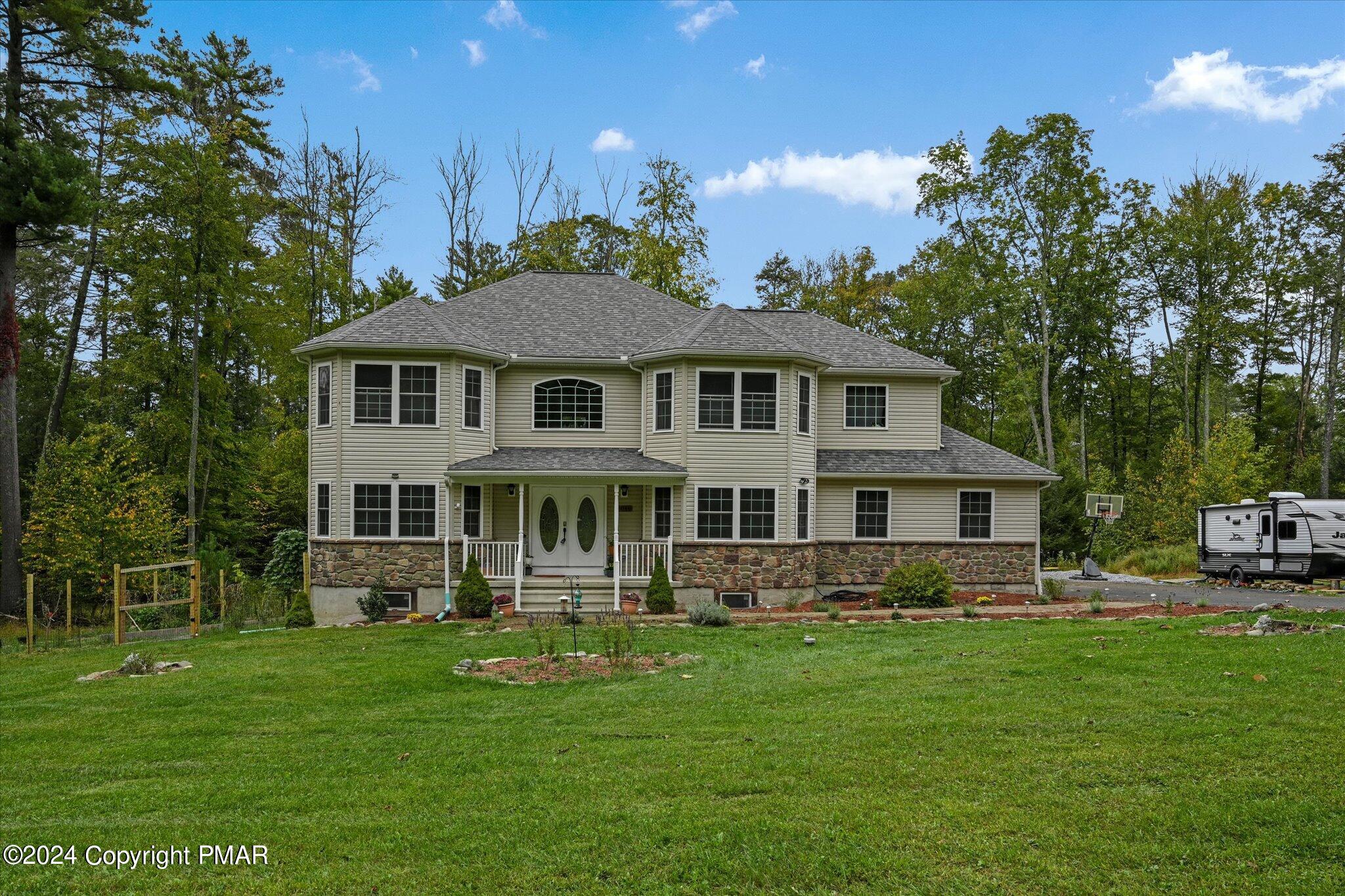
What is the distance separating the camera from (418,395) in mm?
18469

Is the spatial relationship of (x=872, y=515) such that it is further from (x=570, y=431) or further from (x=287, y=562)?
(x=287, y=562)

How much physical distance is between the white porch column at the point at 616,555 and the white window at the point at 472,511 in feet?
9.94

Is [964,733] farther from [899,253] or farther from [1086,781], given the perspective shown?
[899,253]

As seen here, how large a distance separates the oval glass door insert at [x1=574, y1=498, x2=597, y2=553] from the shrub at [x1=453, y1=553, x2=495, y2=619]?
3003mm

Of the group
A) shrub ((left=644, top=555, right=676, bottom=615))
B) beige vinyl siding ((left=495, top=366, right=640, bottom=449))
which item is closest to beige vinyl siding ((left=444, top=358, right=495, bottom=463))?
beige vinyl siding ((left=495, top=366, right=640, bottom=449))

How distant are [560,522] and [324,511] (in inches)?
199

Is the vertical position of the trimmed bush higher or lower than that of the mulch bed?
lower

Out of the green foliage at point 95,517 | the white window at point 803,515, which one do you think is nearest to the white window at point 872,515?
the white window at point 803,515

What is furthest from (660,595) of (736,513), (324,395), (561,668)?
(324,395)

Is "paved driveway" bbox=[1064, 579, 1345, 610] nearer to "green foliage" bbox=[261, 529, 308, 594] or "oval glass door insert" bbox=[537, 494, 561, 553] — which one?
"oval glass door insert" bbox=[537, 494, 561, 553]

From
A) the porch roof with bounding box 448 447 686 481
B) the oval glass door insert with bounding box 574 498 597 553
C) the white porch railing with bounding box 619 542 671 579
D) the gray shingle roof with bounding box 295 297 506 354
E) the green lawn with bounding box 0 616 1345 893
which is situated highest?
the gray shingle roof with bounding box 295 297 506 354

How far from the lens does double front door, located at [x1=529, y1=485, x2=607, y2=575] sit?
19625 mm

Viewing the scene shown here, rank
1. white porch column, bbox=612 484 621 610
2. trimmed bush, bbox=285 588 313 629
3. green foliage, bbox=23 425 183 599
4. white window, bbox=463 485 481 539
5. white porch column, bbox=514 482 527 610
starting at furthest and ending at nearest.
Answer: green foliage, bbox=23 425 183 599 < white window, bbox=463 485 481 539 < white porch column, bbox=612 484 621 610 < white porch column, bbox=514 482 527 610 < trimmed bush, bbox=285 588 313 629

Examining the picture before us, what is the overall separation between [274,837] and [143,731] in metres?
4.03
